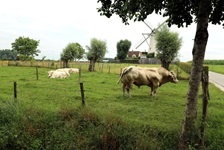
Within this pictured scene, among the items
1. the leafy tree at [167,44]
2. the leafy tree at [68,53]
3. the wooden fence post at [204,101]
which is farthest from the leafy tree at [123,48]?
the wooden fence post at [204,101]

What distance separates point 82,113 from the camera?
7.79m

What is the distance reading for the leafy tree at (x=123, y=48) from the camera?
7701 cm

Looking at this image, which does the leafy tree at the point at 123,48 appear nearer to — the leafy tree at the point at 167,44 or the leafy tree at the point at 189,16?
the leafy tree at the point at 167,44

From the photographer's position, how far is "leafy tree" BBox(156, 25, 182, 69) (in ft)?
91.5

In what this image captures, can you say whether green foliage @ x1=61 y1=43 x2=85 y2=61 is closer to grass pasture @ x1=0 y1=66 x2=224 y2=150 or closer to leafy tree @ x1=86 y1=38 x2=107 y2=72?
leafy tree @ x1=86 y1=38 x2=107 y2=72

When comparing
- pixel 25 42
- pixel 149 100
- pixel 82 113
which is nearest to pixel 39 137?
pixel 82 113

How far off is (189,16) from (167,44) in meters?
20.7

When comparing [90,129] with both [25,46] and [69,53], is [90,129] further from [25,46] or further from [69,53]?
[25,46]

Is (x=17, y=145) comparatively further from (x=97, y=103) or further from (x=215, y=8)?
(x=215, y=8)

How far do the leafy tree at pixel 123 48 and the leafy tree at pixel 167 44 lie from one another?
4879 cm

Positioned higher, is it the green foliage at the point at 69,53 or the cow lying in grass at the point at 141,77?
the green foliage at the point at 69,53

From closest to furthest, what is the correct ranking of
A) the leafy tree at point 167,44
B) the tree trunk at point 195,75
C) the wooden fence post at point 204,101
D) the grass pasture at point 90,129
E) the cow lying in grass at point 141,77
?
the tree trunk at point 195,75 < the wooden fence post at point 204,101 < the grass pasture at point 90,129 < the cow lying in grass at point 141,77 < the leafy tree at point 167,44

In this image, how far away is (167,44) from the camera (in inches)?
1103

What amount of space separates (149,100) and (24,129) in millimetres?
6546
